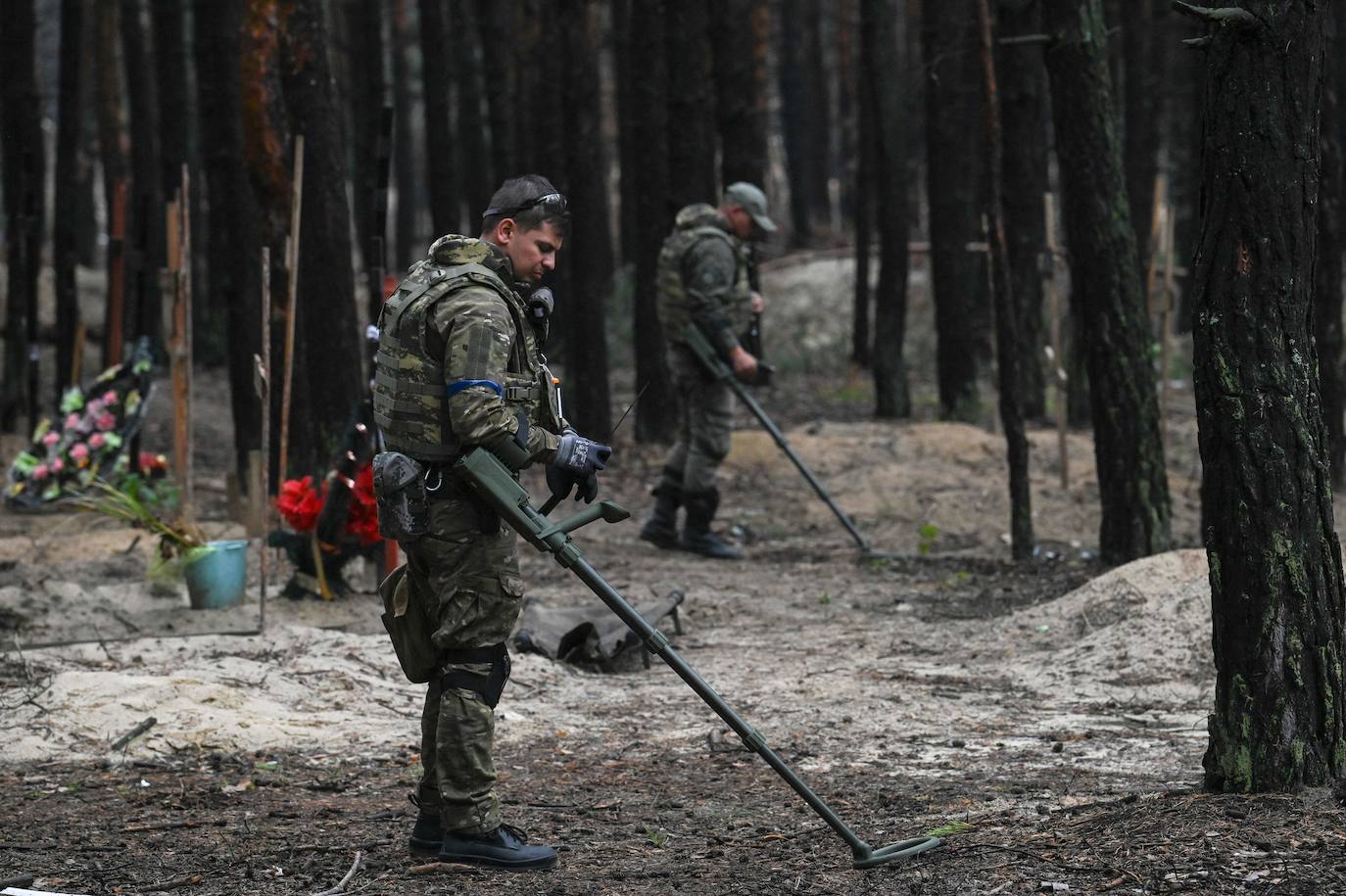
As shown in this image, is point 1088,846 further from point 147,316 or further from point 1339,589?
point 147,316

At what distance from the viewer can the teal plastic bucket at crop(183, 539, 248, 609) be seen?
305 inches

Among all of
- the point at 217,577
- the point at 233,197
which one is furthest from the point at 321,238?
the point at 233,197

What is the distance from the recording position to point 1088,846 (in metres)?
4.28

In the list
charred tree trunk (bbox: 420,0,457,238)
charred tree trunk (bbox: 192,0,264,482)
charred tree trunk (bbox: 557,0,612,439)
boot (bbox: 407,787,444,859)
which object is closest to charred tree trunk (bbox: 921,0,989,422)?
charred tree trunk (bbox: 557,0,612,439)

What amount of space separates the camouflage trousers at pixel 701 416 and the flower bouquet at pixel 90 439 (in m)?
3.98

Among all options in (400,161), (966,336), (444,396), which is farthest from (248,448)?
(400,161)

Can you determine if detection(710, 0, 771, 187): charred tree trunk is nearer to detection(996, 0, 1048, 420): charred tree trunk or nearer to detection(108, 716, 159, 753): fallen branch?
detection(996, 0, 1048, 420): charred tree trunk

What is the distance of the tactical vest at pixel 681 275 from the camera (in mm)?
9906

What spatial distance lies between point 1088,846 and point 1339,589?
108cm

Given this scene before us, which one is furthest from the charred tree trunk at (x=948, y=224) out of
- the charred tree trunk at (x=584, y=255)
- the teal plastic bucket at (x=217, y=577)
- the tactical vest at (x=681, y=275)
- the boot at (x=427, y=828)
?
the boot at (x=427, y=828)

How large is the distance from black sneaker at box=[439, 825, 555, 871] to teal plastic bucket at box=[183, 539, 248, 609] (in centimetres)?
360

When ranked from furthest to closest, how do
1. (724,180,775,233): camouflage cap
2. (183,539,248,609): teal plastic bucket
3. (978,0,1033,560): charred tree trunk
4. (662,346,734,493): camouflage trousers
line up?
(662,346,734,493): camouflage trousers → (724,180,775,233): camouflage cap → (978,0,1033,560): charred tree trunk → (183,539,248,609): teal plastic bucket

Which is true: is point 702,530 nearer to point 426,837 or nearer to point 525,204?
point 426,837

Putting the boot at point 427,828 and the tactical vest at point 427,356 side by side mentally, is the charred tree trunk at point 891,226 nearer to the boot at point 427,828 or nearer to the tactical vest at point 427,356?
the tactical vest at point 427,356
